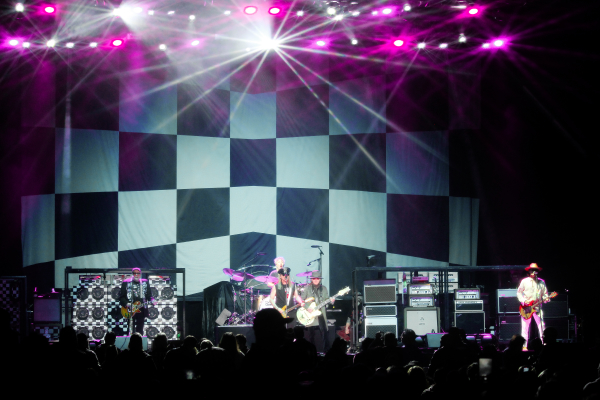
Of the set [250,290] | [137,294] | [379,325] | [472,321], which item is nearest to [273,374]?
[379,325]

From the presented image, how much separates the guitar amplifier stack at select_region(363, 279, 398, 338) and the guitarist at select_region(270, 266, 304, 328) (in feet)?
3.47

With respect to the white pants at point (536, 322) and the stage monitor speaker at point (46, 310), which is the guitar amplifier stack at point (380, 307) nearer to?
the white pants at point (536, 322)

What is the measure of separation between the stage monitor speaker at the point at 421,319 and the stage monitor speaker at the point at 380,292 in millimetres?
339

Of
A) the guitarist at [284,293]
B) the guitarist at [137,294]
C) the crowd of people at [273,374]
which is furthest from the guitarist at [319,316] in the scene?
the crowd of people at [273,374]

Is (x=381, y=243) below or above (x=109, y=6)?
below

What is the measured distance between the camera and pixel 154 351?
523cm

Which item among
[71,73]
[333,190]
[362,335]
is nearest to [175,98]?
[71,73]

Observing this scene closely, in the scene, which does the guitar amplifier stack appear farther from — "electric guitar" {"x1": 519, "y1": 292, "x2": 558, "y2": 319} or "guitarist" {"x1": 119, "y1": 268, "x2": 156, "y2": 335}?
"guitarist" {"x1": 119, "y1": 268, "x2": 156, "y2": 335}

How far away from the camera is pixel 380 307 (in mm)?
8375

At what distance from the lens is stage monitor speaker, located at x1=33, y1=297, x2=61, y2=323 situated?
794 cm

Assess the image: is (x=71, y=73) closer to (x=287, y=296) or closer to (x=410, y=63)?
(x=287, y=296)

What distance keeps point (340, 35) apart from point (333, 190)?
3283mm

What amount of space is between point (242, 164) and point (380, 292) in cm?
543

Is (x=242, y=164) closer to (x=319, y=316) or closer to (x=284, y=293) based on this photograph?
(x=284, y=293)
